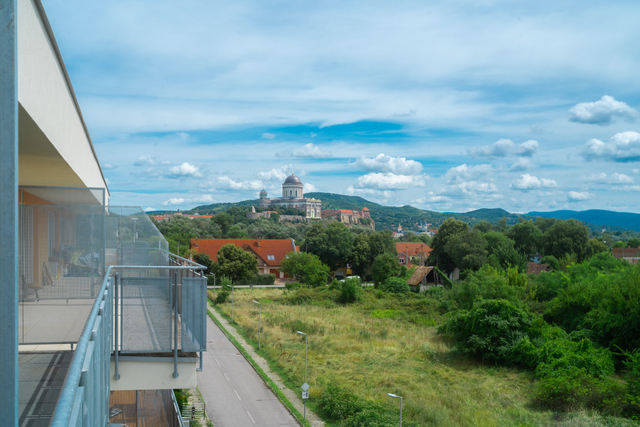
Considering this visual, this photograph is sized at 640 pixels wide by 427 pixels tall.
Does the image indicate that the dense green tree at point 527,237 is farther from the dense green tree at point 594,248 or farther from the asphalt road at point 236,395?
the asphalt road at point 236,395

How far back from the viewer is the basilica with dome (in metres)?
178

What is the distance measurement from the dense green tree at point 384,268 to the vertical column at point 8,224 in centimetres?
4629

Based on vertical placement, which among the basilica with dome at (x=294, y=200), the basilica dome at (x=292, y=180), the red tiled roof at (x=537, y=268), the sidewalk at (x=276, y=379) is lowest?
the sidewalk at (x=276, y=379)

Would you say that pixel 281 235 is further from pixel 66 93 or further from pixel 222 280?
pixel 66 93

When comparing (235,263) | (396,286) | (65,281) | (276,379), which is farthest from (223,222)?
(65,281)

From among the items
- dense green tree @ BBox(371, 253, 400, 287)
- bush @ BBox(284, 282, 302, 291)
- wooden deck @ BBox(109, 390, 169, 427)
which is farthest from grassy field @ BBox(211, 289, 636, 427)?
dense green tree @ BBox(371, 253, 400, 287)

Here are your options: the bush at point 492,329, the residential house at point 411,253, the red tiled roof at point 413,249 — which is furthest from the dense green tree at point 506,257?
the red tiled roof at point 413,249

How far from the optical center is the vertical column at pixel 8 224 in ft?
6.06

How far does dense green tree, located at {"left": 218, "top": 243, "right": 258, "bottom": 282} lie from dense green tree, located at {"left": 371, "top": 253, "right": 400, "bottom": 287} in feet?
43.0

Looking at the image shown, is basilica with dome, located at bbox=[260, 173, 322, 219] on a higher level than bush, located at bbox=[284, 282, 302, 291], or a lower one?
higher

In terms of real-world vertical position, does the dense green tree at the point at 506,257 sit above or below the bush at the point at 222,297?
above

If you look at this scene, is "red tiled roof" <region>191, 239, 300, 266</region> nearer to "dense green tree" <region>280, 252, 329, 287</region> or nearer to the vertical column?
"dense green tree" <region>280, 252, 329, 287</region>

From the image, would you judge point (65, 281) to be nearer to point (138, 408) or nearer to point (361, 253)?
point (138, 408)

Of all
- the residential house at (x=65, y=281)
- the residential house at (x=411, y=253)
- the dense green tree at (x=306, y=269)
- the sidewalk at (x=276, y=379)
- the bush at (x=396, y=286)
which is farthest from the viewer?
the residential house at (x=411, y=253)
